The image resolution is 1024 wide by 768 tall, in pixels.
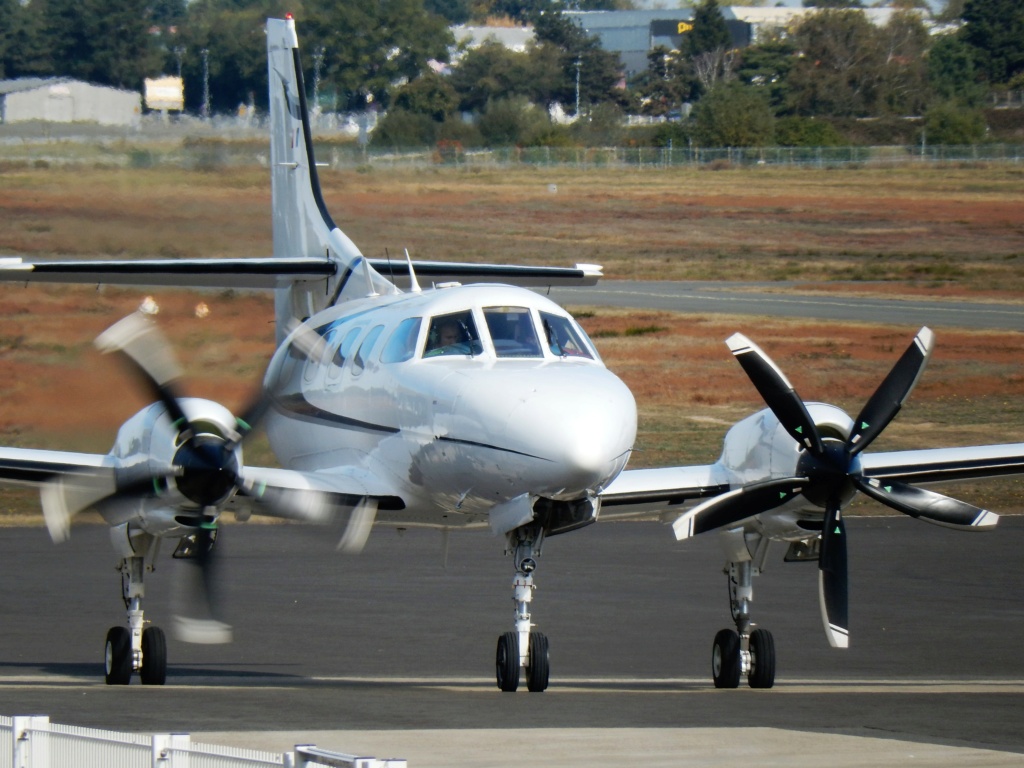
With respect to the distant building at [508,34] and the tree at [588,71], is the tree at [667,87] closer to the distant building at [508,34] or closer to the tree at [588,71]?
the tree at [588,71]

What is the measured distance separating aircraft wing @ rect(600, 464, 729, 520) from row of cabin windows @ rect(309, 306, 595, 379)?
1.61m

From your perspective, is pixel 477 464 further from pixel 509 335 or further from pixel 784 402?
pixel 784 402

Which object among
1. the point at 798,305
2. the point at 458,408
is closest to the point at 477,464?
the point at 458,408

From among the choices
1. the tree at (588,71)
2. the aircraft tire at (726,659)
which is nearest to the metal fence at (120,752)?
the aircraft tire at (726,659)

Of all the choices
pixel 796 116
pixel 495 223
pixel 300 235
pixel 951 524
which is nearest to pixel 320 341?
pixel 300 235

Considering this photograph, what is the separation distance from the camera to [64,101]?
54969 millimetres

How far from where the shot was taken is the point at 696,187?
9012cm

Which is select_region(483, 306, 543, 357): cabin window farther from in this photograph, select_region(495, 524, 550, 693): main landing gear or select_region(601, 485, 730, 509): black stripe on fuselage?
select_region(601, 485, 730, 509): black stripe on fuselage

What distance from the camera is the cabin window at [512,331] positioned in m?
15.2

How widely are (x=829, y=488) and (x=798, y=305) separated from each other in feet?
141

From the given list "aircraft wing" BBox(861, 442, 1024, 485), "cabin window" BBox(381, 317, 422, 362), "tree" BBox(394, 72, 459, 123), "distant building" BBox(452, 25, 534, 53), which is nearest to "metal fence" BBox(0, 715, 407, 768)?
"cabin window" BBox(381, 317, 422, 362)

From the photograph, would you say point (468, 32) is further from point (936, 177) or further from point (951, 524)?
point (951, 524)

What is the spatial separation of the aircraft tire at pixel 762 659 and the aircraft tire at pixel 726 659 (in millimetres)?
222

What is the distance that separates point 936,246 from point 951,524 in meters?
58.9
